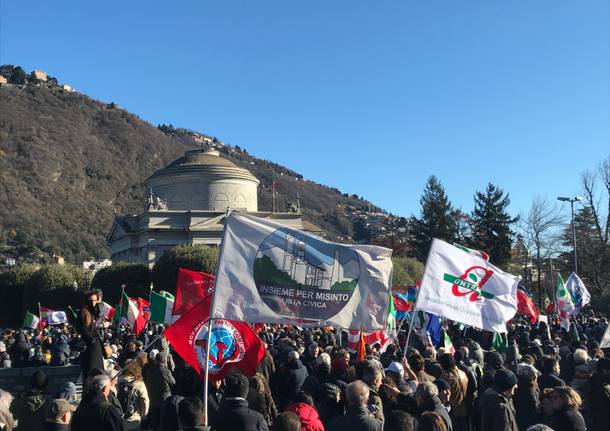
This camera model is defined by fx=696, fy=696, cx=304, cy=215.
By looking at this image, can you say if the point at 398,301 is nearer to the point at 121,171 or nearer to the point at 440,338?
the point at 440,338

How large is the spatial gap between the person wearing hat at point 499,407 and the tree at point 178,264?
1576 inches

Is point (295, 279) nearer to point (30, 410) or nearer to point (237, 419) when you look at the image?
point (237, 419)

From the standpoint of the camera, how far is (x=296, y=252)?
306 inches

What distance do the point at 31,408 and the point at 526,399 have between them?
5463mm

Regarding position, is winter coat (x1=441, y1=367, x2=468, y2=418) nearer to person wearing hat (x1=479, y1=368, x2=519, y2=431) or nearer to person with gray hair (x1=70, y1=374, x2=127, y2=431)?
person wearing hat (x1=479, y1=368, x2=519, y2=431)

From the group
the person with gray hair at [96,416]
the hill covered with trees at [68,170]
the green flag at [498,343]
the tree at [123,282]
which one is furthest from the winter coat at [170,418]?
the hill covered with trees at [68,170]

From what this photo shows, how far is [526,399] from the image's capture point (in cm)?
820

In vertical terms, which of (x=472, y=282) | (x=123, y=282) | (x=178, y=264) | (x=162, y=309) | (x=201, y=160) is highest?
(x=201, y=160)

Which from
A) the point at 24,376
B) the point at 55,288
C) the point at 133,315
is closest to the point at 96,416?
the point at 24,376

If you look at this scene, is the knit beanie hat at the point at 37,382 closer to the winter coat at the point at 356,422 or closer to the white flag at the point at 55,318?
the winter coat at the point at 356,422

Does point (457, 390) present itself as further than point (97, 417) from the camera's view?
Yes

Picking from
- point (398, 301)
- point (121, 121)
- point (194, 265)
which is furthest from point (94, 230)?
point (398, 301)

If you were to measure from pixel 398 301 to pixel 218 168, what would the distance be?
53821 millimetres

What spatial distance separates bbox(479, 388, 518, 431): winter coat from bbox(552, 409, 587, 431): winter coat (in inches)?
17.5
